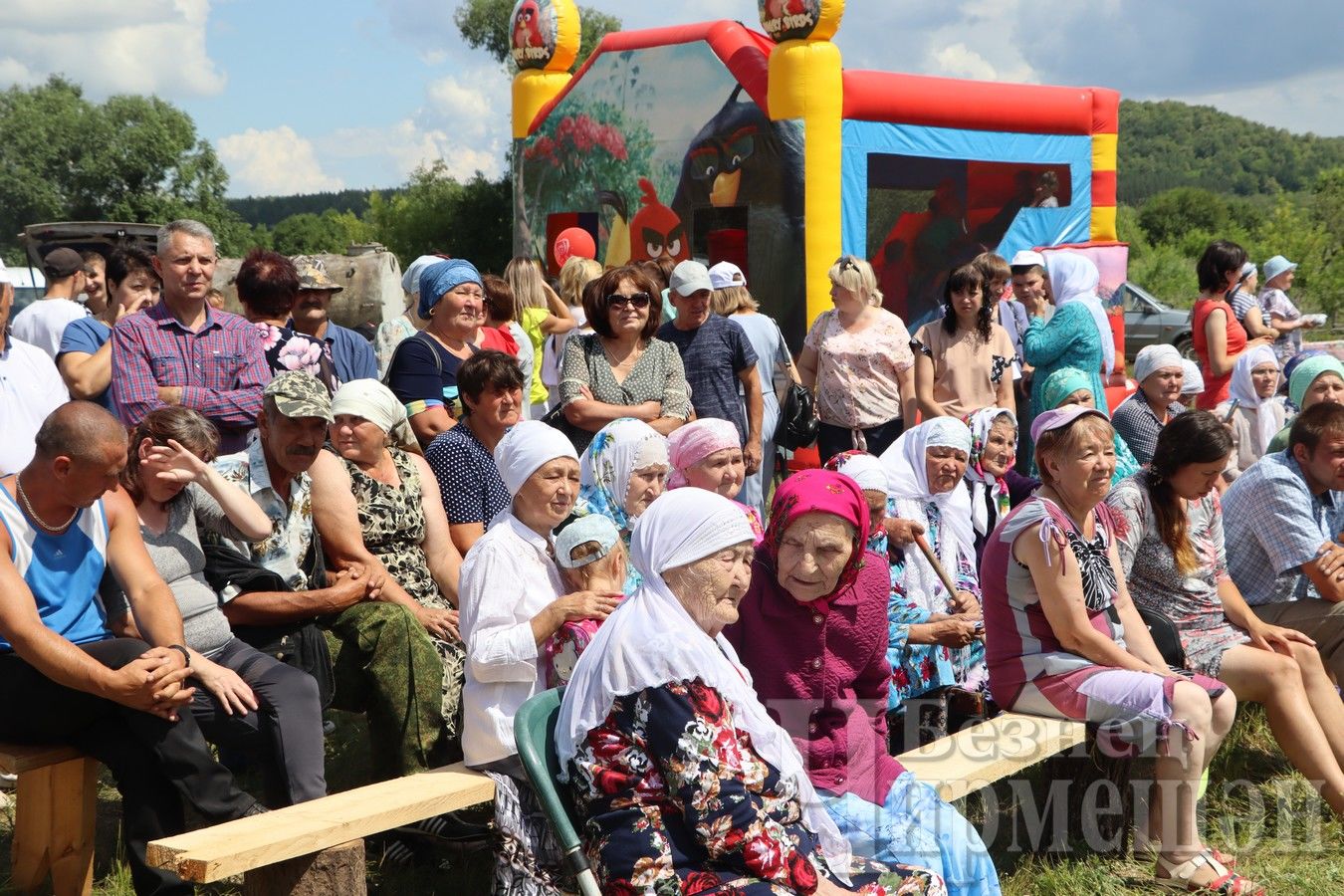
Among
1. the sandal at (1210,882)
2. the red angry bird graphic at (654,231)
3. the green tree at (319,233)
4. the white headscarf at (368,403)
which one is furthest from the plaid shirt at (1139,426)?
the green tree at (319,233)

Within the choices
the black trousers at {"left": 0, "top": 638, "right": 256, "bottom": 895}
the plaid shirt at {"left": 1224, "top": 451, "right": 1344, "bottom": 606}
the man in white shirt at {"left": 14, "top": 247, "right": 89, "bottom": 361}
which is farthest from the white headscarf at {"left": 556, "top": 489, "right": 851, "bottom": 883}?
the man in white shirt at {"left": 14, "top": 247, "right": 89, "bottom": 361}

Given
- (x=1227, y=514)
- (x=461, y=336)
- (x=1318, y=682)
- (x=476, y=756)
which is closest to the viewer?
(x=476, y=756)

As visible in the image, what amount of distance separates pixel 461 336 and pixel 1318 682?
3.47m

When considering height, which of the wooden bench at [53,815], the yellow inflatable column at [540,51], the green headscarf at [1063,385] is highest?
the yellow inflatable column at [540,51]

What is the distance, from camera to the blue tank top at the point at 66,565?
312 cm

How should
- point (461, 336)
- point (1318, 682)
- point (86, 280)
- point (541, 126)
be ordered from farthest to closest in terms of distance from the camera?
point (541, 126), point (86, 280), point (461, 336), point (1318, 682)

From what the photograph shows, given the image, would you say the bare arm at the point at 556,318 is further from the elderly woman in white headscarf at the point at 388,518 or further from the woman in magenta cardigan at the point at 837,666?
the woman in magenta cardigan at the point at 837,666

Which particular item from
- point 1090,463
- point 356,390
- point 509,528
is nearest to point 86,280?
point 356,390

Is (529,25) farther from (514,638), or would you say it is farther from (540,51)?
(514,638)

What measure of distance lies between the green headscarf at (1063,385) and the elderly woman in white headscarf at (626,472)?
103 inches

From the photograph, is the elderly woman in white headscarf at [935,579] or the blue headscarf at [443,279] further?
the blue headscarf at [443,279]

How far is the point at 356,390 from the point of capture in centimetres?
400

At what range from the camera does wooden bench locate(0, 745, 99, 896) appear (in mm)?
3211

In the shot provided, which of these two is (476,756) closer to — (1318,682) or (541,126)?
(1318,682)
